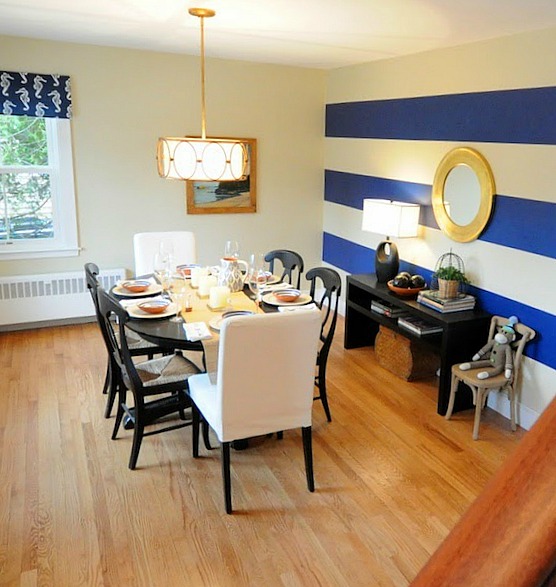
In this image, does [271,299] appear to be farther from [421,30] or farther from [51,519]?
[421,30]

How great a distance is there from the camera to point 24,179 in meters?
4.88

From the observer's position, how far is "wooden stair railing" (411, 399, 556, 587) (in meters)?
0.45

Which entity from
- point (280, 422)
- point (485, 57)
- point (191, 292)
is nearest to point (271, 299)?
point (191, 292)

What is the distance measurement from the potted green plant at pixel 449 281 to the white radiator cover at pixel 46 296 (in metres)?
2.91

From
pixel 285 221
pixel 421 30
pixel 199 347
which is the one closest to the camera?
pixel 199 347

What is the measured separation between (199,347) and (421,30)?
2.37 metres

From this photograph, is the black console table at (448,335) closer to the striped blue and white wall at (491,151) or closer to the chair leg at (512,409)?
the striped blue and white wall at (491,151)

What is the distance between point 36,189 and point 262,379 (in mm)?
3356

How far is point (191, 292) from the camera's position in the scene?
365cm

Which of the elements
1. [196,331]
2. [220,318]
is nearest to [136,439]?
[196,331]

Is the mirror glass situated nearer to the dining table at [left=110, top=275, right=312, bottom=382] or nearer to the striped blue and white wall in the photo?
the striped blue and white wall

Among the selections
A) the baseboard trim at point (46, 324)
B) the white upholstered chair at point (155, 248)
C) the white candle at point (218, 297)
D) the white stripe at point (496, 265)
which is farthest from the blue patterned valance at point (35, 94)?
the white stripe at point (496, 265)

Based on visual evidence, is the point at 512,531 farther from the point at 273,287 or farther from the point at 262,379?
the point at 273,287

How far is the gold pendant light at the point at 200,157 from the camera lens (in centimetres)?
312
